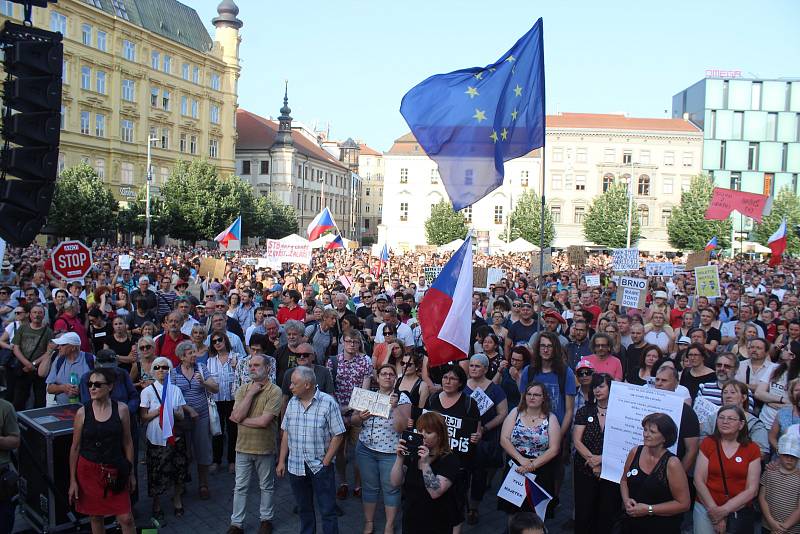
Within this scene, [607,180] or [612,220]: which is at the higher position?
[607,180]

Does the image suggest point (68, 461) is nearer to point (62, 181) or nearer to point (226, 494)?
point (226, 494)

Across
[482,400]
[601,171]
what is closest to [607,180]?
[601,171]

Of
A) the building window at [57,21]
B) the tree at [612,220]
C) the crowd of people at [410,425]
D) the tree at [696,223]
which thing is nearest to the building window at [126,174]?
the building window at [57,21]

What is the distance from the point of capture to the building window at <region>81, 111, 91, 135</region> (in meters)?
53.2

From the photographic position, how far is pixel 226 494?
23.9ft

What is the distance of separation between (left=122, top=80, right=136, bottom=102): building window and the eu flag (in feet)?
185

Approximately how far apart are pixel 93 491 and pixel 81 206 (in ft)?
135

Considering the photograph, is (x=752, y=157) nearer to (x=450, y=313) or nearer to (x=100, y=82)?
(x=100, y=82)

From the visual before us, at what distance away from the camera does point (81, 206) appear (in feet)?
139

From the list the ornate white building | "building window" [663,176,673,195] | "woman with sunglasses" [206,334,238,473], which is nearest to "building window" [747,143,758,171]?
the ornate white building

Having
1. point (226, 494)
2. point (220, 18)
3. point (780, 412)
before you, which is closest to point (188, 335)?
point (226, 494)

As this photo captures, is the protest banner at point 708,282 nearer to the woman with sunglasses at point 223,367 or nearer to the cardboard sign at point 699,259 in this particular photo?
the cardboard sign at point 699,259

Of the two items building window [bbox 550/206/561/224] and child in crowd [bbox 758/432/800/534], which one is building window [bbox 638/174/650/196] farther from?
child in crowd [bbox 758/432/800/534]

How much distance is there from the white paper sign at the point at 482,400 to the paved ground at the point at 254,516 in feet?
4.05
